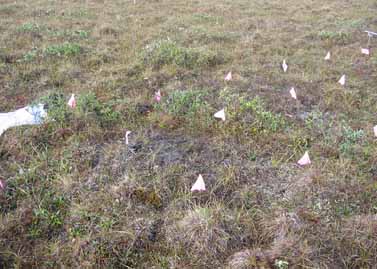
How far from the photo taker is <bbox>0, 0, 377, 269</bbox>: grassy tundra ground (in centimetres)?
255

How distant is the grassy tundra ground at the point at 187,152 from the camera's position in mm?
2551

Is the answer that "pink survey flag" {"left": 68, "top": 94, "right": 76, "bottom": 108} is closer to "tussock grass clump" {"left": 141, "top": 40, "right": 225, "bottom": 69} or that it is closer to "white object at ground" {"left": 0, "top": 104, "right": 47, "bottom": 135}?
"white object at ground" {"left": 0, "top": 104, "right": 47, "bottom": 135}

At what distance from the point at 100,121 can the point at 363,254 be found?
2848 millimetres

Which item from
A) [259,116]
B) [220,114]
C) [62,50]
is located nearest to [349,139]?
[259,116]

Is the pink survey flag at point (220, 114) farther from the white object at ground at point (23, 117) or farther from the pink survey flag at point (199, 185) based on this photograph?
the white object at ground at point (23, 117)

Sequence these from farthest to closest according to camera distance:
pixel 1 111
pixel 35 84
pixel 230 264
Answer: pixel 35 84 → pixel 1 111 → pixel 230 264

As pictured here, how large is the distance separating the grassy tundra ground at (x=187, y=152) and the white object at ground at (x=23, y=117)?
0.15 m

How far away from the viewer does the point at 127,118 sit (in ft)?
13.2

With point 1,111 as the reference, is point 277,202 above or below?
below

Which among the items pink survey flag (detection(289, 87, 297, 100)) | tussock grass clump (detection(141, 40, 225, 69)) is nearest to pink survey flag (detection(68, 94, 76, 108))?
tussock grass clump (detection(141, 40, 225, 69))

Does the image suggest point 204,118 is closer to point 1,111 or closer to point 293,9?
point 1,111

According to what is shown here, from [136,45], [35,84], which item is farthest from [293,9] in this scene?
[35,84]

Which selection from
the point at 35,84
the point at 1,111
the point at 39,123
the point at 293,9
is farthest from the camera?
the point at 293,9

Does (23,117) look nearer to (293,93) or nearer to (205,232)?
(205,232)
